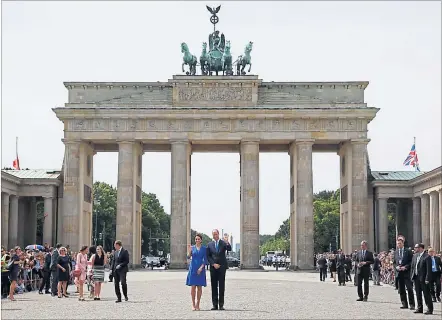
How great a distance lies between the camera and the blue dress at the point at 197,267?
26.2 m

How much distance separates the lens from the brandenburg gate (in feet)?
259

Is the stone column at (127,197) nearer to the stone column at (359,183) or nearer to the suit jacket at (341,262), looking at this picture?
the stone column at (359,183)

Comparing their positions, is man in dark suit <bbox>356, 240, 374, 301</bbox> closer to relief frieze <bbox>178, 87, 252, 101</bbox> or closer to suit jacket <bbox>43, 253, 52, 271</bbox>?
suit jacket <bbox>43, 253, 52, 271</bbox>

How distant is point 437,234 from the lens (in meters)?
73.9

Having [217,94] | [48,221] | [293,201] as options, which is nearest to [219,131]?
[217,94]

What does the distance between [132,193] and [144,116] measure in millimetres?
7193

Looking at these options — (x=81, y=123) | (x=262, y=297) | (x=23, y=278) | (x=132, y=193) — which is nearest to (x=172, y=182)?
(x=132, y=193)

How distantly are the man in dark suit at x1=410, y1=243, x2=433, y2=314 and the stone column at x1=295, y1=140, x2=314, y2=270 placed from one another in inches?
2024

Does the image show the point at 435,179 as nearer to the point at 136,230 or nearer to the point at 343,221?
the point at 343,221

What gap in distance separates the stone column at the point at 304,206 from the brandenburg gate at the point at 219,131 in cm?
9

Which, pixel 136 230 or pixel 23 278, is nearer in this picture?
pixel 23 278

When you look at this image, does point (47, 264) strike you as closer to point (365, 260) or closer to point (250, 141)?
point (365, 260)

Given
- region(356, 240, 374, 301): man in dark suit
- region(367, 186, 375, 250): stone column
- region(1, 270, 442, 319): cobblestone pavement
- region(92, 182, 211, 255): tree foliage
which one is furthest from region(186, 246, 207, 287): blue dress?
region(92, 182, 211, 255): tree foliage

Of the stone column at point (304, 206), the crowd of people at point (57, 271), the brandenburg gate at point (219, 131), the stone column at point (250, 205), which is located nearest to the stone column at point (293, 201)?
the brandenburg gate at point (219, 131)
